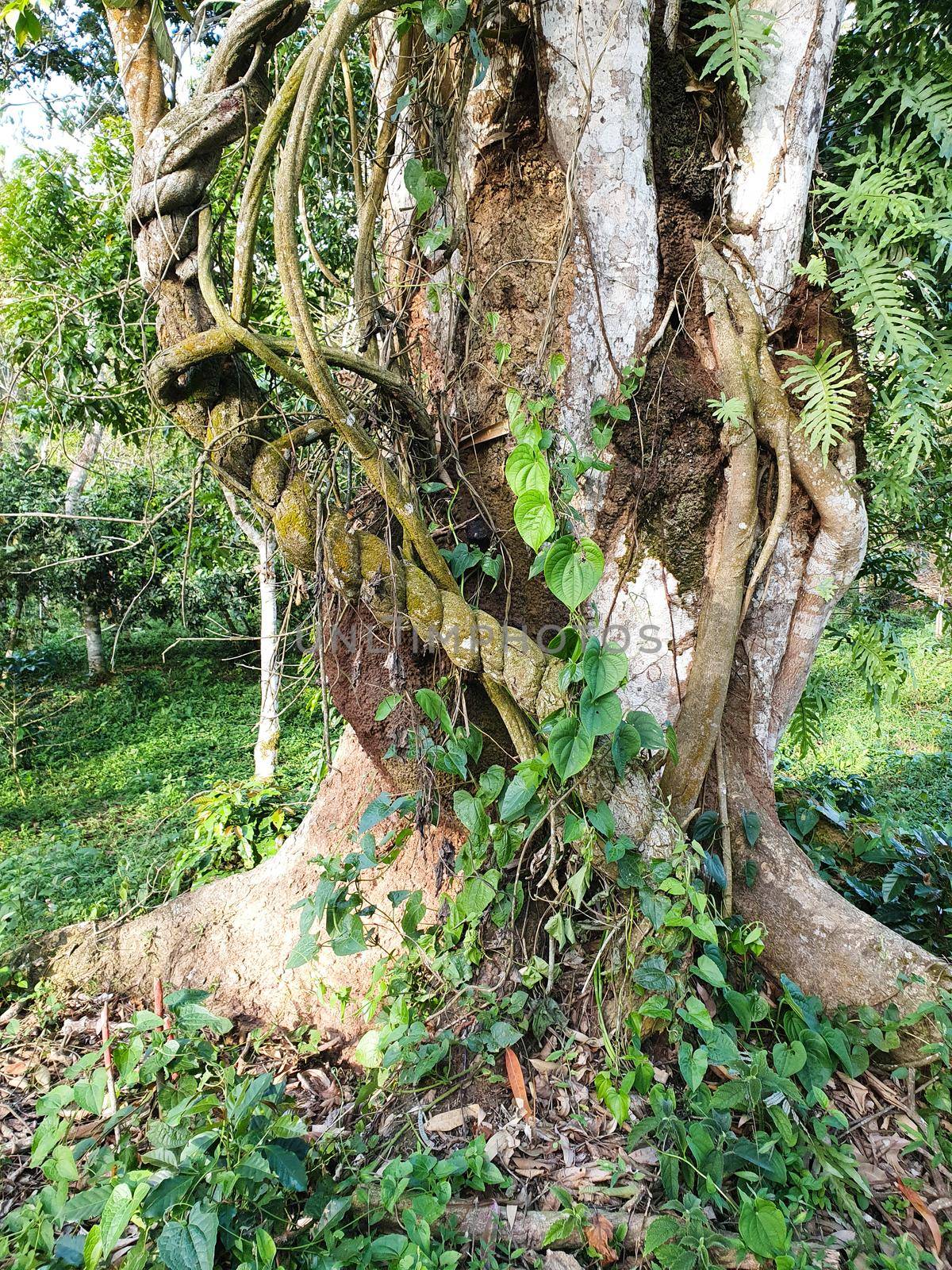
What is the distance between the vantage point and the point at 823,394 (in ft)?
6.88

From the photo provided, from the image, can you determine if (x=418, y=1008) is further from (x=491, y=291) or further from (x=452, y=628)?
(x=491, y=291)

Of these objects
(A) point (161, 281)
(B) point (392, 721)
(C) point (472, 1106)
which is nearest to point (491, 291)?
(A) point (161, 281)

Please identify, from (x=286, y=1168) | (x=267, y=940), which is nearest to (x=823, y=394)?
(x=286, y=1168)

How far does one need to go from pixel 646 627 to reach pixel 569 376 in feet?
2.46

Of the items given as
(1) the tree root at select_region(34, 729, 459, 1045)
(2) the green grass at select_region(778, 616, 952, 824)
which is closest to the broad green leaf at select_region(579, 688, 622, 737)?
(1) the tree root at select_region(34, 729, 459, 1045)

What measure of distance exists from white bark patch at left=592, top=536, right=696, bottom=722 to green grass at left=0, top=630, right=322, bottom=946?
1.92 meters

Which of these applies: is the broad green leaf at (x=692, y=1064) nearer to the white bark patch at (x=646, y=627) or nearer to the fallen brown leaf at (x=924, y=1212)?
the fallen brown leaf at (x=924, y=1212)

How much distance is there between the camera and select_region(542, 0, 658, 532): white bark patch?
77.7 inches

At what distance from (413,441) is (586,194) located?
0.82 meters

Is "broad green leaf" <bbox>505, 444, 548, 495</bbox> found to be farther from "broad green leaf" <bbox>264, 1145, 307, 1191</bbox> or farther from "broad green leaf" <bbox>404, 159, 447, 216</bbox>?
"broad green leaf" <bbox>264, 1145, 307, 1191</bbox>

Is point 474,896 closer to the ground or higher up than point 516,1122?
higher up

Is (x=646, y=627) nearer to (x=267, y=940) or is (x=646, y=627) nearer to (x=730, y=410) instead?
(x=730, y=410)

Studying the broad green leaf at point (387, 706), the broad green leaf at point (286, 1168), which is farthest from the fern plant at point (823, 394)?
the broad green leaf at point (286, 1168)

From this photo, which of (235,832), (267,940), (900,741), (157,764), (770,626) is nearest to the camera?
(770,626)
